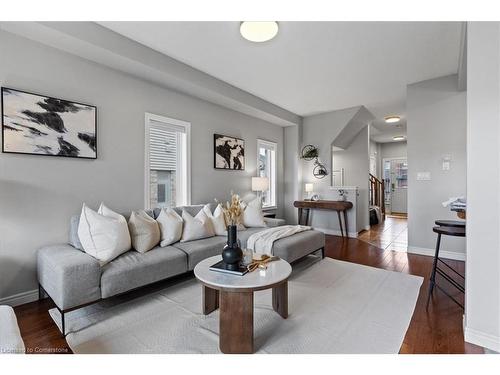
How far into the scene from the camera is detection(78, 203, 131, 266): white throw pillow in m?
2.15

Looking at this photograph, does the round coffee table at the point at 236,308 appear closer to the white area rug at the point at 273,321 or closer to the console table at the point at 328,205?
the white area rug at the point at 273,321

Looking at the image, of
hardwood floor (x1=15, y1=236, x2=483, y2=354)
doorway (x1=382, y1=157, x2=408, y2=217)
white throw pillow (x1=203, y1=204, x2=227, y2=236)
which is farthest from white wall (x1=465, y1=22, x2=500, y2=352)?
doorway (x1=382, y1=157, x2=408, y2=217)

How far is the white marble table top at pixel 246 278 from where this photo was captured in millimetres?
1626

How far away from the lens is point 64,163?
248cm

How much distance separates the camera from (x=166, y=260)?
2379mm

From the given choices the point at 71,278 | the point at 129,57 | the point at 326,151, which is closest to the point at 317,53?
the point at 129,57

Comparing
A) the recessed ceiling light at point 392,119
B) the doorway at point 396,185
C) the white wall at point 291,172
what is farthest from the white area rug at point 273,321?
the doorway at point 396,185

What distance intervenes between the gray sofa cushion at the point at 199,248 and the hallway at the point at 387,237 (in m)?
2.88

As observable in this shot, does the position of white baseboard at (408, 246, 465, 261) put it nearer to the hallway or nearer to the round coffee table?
the hallway

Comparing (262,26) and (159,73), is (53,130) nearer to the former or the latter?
(159,73)

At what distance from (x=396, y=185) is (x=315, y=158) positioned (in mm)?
5078

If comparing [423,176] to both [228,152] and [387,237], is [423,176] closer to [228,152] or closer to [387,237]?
[387,237]

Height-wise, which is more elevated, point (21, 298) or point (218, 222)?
point (218, 222)

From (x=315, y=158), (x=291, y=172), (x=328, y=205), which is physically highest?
(x=315, y=158)
